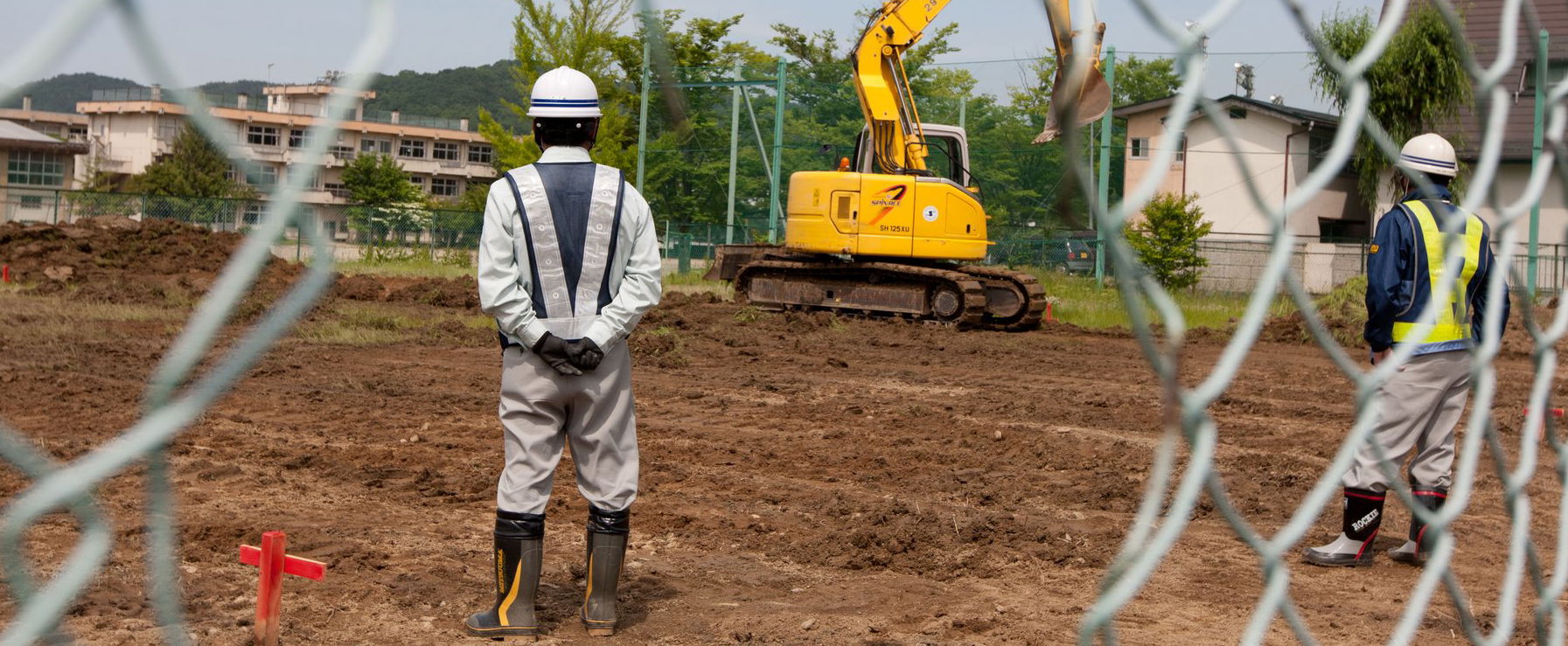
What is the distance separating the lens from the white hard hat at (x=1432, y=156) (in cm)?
500

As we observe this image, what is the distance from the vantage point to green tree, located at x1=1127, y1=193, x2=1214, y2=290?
23125 mm

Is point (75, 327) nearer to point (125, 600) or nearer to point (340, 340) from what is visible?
point (340, 340)

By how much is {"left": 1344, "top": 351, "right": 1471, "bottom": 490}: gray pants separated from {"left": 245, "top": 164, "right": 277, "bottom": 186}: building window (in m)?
5.20

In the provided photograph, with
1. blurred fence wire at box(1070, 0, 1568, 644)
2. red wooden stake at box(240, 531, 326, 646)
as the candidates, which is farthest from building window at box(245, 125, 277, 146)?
red wooden stake at box(240, 531, 326, 646)

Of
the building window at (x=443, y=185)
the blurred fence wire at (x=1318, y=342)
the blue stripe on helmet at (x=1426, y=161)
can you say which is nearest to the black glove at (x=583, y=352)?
the blurred fence wire at (x=1318, y=342)

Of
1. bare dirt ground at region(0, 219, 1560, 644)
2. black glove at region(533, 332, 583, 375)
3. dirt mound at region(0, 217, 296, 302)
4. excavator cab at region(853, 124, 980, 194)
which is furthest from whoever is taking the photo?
dirt mound at region(0, 217, 296, 302)

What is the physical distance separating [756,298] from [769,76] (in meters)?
9.59

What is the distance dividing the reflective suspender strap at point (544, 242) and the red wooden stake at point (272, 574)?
97 cm

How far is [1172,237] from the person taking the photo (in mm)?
23688

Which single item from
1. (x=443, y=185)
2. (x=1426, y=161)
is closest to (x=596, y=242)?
(x=1426, y=161)

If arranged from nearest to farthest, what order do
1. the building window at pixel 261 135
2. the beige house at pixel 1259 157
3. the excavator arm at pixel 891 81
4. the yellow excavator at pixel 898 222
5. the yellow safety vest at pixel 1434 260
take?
the building window at pixel 261 135, the yellow safety vest at pixel 1434 260, the yellow excavator at pixel 898 222, the excavator arm at pixel 891 81, the beige house at pixel 1259 157

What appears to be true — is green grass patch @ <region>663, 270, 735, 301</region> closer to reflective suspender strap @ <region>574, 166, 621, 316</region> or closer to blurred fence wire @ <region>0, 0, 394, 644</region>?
reflective suspender strap @ <region>574, 166, 621, 316</region>

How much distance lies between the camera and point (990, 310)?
1752 cm

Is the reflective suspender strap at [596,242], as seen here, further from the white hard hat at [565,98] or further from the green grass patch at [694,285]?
the green grass patch at [694,285]
